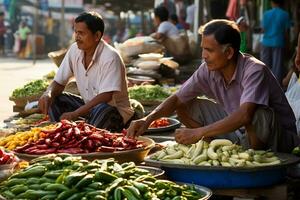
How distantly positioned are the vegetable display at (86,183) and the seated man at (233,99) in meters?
0.89

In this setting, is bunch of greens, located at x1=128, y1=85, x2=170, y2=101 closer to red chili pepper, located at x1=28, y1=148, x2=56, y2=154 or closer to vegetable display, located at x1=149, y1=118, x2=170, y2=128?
vegetable display, located at x1=149, y1=118, x2=170, y2=128

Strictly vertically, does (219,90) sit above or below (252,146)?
above

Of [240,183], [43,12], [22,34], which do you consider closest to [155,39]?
[240,183]

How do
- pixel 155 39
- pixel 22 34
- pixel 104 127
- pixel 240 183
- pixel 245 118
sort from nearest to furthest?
pixel 240 183
pixel 245 118
pixel 104 127
pixel 155 39
pixel 22 34

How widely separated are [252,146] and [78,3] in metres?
25.7

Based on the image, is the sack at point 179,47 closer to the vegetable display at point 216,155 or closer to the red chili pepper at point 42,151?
the red chili pepper at point 42,151

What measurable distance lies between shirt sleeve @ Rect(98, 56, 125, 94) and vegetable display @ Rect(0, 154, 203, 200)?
84.2 inches

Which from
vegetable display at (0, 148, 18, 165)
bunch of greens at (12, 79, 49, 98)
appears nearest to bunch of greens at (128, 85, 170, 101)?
bunch of greens at (12, 79, 49, 98)

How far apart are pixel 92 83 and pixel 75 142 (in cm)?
138

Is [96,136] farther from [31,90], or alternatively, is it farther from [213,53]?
[31,90]

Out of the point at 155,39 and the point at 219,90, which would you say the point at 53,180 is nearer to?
the point at 219,90

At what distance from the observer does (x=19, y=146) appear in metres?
5.32

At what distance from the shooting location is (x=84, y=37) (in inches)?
245

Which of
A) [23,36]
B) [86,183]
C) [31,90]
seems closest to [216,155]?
[86,183]
